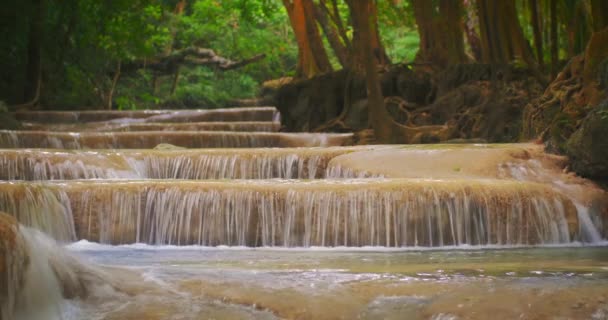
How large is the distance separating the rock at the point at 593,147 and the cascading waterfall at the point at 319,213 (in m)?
0.93

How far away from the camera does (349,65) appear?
1945cm

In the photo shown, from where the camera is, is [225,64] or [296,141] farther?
[225,64]

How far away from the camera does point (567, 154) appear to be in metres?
10.0

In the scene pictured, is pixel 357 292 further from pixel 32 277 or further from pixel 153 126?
pixel 153 126

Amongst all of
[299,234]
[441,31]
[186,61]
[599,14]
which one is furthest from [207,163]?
[186,61]

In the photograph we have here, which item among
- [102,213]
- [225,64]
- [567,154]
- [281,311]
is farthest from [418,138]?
[225,64]

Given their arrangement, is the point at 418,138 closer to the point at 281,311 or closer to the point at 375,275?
the point at 375,275

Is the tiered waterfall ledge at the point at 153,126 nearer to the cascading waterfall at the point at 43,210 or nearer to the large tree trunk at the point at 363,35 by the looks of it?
the large tree trunk at the point at 363,35

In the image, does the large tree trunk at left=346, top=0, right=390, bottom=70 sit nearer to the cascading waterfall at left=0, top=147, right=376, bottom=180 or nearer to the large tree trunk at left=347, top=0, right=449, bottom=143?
the large tree trunk at left=347, top=0, right=449, bottom=143

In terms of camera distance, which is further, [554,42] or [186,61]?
[186,61]

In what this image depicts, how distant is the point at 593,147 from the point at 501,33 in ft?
23.2

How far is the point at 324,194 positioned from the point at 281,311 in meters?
3.80

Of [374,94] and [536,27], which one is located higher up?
[536,27]

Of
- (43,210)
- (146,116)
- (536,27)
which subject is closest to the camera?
(43,210)
